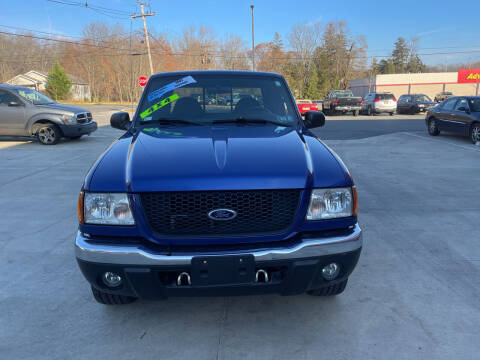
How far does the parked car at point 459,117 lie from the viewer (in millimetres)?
11125

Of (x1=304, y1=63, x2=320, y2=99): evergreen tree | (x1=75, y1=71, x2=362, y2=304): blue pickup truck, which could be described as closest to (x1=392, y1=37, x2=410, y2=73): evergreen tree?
(x1=304, y1=63, x2=320, y2=99): evergreen tree

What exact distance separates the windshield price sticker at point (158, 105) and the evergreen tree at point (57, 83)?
2308 inches

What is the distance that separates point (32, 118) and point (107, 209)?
10.7 meters

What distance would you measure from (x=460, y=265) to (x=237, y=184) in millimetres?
2536

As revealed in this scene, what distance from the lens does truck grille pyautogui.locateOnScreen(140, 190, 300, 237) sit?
2152mm

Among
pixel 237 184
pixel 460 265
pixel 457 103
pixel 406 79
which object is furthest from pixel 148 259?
pixel 406 79

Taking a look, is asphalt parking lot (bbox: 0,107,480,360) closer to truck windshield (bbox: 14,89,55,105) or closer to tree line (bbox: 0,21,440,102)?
truck windshield (bbox: 14,89,55,105)

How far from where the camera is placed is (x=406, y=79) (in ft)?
188

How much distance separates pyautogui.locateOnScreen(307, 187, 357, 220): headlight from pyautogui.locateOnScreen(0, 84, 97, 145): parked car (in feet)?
35.9

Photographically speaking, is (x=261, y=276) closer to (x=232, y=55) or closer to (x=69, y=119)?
(x=69, y=119)

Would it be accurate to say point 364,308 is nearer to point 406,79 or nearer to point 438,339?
point 438,339

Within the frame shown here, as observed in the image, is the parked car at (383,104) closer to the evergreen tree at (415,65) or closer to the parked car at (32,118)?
the parked car at (32,118)

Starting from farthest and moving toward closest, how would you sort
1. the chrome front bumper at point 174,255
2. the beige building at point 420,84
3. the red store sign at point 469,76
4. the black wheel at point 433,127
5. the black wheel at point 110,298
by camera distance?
the beige building at point 420,84 < the red store sign at point 469,76 < the black wheel at point 433,127 < the black wheel at point 110,298 < the chrome front bumper at point 174,255

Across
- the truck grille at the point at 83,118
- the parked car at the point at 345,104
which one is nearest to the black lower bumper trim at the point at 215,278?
the truck grille at the point at 83,118
